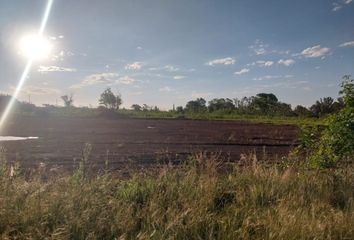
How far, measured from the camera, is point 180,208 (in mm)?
5379

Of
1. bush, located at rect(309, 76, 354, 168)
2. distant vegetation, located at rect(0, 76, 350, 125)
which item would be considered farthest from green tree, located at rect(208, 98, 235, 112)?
bush, located at rect(309, 76, 354, 168)

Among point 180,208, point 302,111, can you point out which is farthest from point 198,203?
point 302,111

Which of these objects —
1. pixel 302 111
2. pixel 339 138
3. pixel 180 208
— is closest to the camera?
pixel 180 208

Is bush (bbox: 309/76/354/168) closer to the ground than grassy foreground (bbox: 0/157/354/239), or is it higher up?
higher up

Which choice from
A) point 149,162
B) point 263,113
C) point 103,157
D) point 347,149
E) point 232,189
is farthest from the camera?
point 263,113

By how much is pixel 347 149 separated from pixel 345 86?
1380 mm

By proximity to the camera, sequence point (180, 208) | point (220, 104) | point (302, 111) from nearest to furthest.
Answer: point (180, 208) → point (302, 111) → point (220, 104)

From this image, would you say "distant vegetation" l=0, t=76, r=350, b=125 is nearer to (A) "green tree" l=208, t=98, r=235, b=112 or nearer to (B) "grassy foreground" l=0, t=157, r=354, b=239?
(A) "green tree" l=208, t=98, r=235, b=112

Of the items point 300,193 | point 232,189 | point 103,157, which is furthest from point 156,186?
point 103,157

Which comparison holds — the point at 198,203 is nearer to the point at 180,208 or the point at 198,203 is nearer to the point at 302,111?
the point at 180,208

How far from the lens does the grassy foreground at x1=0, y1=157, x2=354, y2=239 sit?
441cm

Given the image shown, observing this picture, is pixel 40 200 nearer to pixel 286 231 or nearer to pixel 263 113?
pixel 286 231

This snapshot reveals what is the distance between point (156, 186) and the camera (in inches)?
248

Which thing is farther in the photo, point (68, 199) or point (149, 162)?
point (149, 162)
